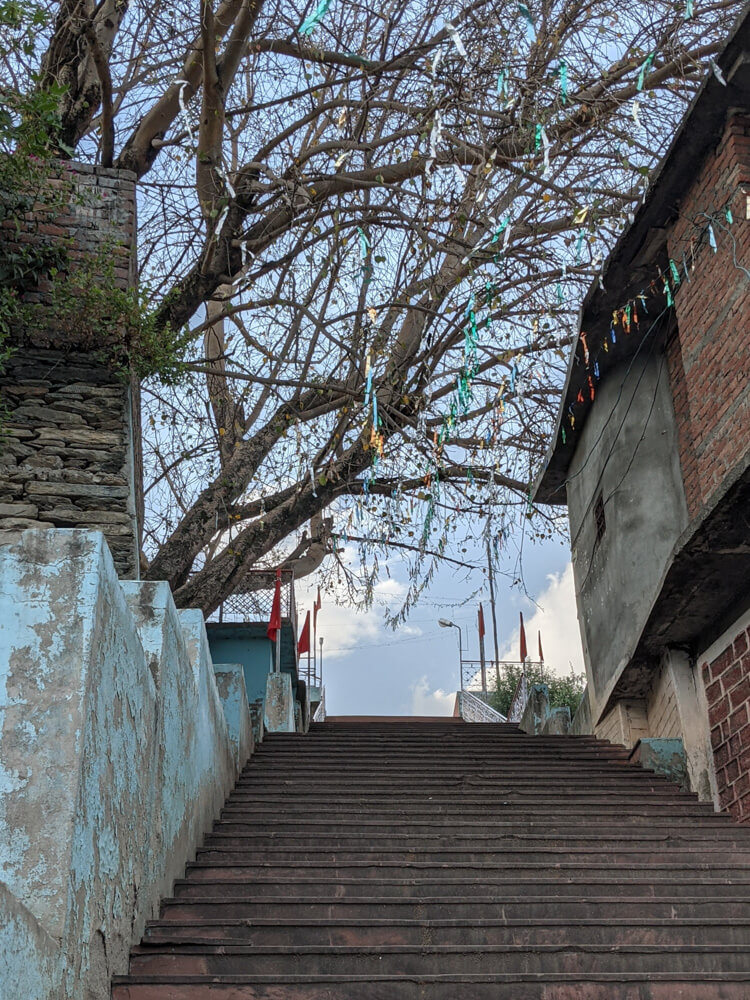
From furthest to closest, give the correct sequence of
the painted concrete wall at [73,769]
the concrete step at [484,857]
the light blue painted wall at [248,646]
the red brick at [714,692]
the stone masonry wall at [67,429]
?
1. the light blue painted wall at [248,646]
2. the stone masonry wall at [67,429]
3. the red brick at [714,692]
4. the concrete step at [484,857]
5. the painted concrete wall at [73,769]

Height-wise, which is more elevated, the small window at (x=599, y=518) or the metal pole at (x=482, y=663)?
the metal pole at (x=482, y=663)

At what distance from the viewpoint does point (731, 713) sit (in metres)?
7.56

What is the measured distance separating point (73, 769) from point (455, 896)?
2068 millimetres

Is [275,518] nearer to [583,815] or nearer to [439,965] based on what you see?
[583,815]

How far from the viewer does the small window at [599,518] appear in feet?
35.0

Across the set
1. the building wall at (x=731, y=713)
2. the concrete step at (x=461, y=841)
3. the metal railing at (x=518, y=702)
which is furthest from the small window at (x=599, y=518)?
the metal railing at (x=518, y=702)

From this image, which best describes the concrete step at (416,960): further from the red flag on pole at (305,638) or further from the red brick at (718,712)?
the red flag on pole at (305,638)

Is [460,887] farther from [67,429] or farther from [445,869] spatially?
[67,429]

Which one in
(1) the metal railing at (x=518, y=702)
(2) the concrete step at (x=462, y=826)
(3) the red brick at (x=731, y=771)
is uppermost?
(1) the metal railing at (x=518, y=702)

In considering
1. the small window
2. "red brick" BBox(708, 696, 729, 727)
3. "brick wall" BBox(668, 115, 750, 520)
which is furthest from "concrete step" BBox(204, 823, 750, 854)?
the small window

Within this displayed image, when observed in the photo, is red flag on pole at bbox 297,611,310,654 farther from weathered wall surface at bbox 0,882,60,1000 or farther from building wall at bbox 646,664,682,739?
weathered wall surface at bbox 0,882,60,1000

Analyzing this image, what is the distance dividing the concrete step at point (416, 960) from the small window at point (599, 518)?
6.89 m

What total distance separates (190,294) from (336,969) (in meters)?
7.48

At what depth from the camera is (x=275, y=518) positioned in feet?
38.6
